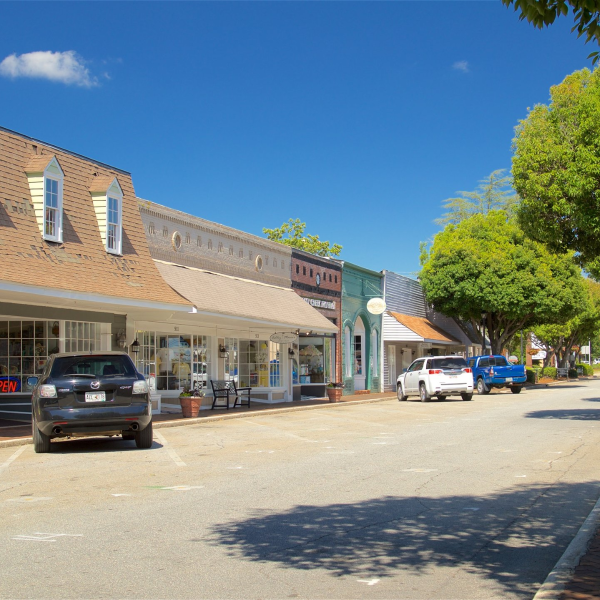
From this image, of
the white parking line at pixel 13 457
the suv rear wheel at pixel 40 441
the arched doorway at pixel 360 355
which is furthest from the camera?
the arched doorway at pixel 360 355

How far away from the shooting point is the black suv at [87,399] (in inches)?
479

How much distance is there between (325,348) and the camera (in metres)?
32.6

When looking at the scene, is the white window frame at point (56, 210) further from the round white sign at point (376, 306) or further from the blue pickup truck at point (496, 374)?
the blue pickup truck at point (496, 374)

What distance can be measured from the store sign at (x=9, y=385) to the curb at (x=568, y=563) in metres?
14.2

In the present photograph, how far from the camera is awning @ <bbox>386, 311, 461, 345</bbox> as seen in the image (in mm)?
39438

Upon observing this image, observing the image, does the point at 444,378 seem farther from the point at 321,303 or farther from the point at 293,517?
the point at 293,517

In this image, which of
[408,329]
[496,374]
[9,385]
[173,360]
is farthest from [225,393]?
[408,329]

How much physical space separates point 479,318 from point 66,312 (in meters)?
33.4

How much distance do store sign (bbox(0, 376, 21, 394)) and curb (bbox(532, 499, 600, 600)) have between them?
14200 millimetres

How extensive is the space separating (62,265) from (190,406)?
197 inches

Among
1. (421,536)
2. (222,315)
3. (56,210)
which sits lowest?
(421,536)

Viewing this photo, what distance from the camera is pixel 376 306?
36.7 metres

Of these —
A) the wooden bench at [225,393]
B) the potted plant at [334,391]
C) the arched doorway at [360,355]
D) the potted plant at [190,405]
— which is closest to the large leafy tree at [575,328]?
the arched doorway at [360,355]

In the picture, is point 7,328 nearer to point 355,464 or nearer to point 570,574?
point 355,464
